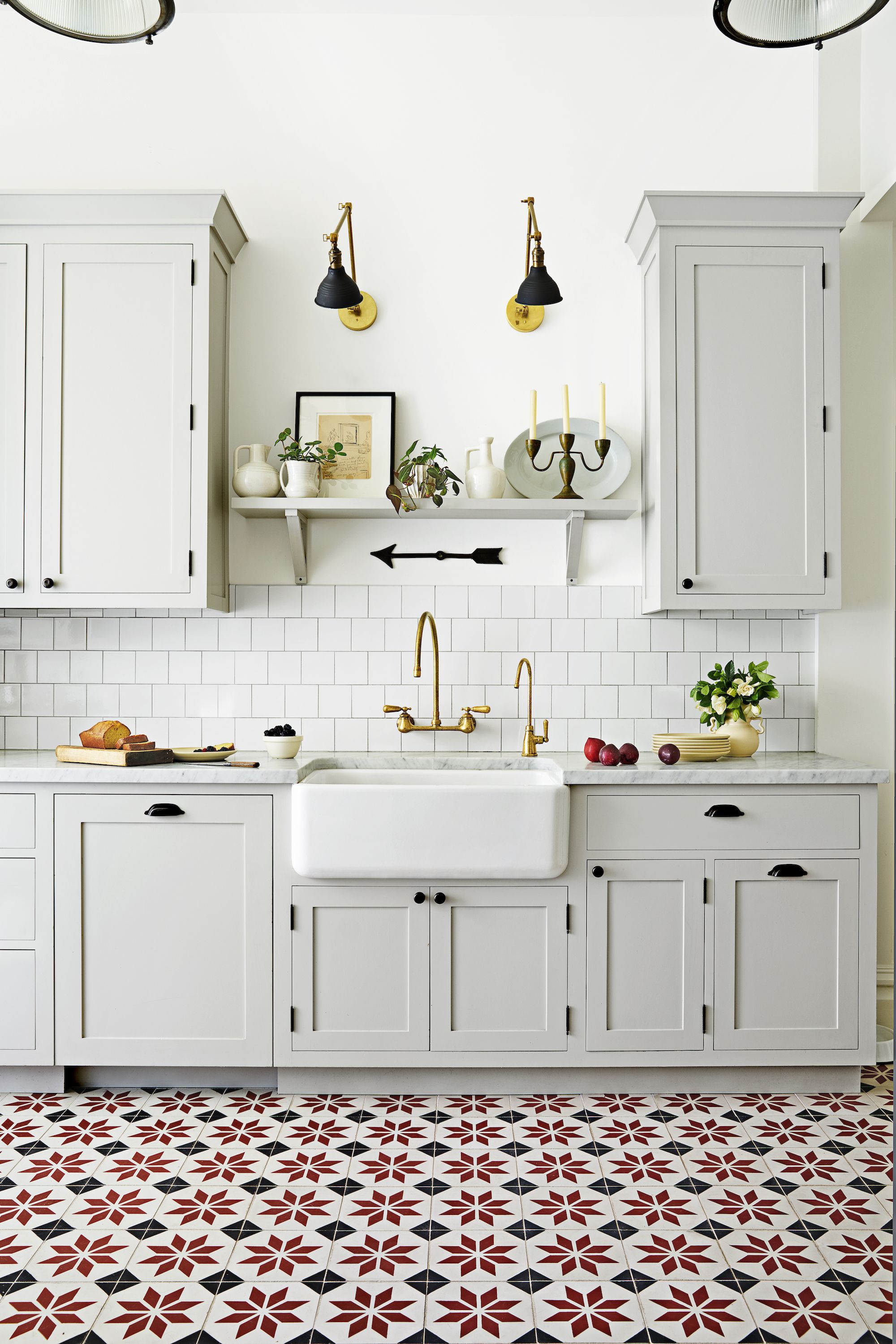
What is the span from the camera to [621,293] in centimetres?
334

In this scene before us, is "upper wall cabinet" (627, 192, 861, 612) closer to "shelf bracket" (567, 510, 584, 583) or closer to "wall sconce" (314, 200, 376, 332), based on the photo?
"shelf bracket" (567, 510, 584, 583)

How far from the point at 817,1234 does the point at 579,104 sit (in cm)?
347

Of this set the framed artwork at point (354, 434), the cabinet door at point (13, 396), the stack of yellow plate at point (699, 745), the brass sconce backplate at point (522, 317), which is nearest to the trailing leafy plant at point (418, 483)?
the framed artwork at point (354, 434)

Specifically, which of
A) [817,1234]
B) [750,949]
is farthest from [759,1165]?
[750,949]

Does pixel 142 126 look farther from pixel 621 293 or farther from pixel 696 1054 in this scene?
pixel 696 1054

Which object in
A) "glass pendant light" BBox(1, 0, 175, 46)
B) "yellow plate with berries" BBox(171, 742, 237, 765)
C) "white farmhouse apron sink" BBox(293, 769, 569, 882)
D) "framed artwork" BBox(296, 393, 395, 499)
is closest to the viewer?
"glass pendant light" BBox(1, 0, 175, 46)

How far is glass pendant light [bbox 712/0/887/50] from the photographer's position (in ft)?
6.65

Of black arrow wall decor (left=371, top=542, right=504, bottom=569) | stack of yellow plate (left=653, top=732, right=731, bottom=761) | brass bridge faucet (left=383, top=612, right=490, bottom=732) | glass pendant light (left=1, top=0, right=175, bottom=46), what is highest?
glass pendant light (left=1, top=0, right=175, bottom=46)

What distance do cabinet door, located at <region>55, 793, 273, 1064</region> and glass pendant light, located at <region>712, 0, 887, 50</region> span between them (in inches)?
87.4

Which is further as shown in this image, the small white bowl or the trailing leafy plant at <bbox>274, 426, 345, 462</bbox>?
the trailing leafy plant at <bbox>274, 426, 345, 462</bbox>

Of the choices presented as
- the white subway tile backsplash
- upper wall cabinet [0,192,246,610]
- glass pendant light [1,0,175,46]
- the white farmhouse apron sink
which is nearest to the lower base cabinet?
the white farmhouse apron sink

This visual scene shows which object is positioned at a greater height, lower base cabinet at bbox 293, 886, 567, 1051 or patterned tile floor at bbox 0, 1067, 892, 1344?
lower base cabinet at bbox 293, 886, 567, 1051

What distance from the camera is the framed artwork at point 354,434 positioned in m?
3.28

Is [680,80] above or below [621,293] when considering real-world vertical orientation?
above
